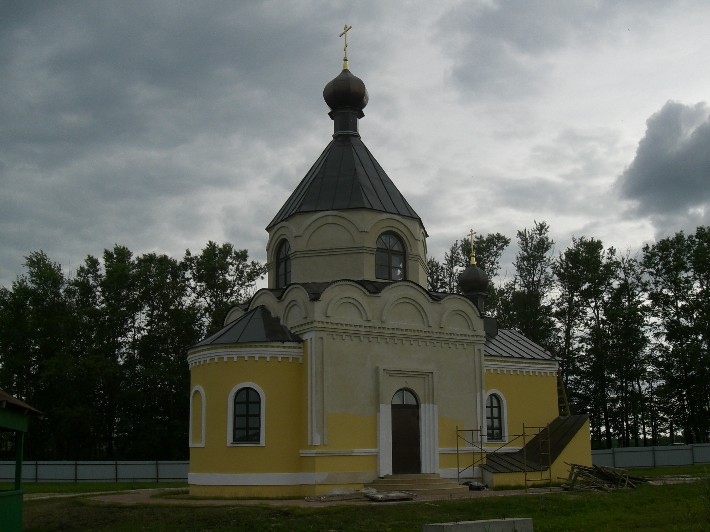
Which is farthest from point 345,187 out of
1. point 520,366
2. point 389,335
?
point 520,366

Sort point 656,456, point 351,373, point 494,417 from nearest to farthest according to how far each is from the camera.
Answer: point 351,373, point 494,417, point 656,456

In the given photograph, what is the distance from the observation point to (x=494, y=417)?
23.5 m

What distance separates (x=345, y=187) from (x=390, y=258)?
2481 mm

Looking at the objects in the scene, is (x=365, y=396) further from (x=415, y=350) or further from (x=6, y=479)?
(x=6, y=479)

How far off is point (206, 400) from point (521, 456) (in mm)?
9373

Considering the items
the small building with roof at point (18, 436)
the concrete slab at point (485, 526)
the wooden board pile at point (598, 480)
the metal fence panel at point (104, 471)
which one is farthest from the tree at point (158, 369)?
the concrete slab at point (485, 526)

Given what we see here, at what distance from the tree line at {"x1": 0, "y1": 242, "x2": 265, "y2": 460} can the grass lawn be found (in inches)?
716

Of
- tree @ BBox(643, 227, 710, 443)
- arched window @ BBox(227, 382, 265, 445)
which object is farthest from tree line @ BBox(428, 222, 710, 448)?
arched window @ BBox(227, 382, 265, 445)

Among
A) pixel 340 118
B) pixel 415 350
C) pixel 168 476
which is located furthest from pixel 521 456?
pixel 168 476

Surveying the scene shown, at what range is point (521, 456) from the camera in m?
22.5

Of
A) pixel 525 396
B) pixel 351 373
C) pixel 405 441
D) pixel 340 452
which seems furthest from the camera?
pixel 525 396

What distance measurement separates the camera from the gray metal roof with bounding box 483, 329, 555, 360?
24250 millimetres

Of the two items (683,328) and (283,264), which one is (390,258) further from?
(683,328)

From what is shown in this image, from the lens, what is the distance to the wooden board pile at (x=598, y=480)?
62.8ft
